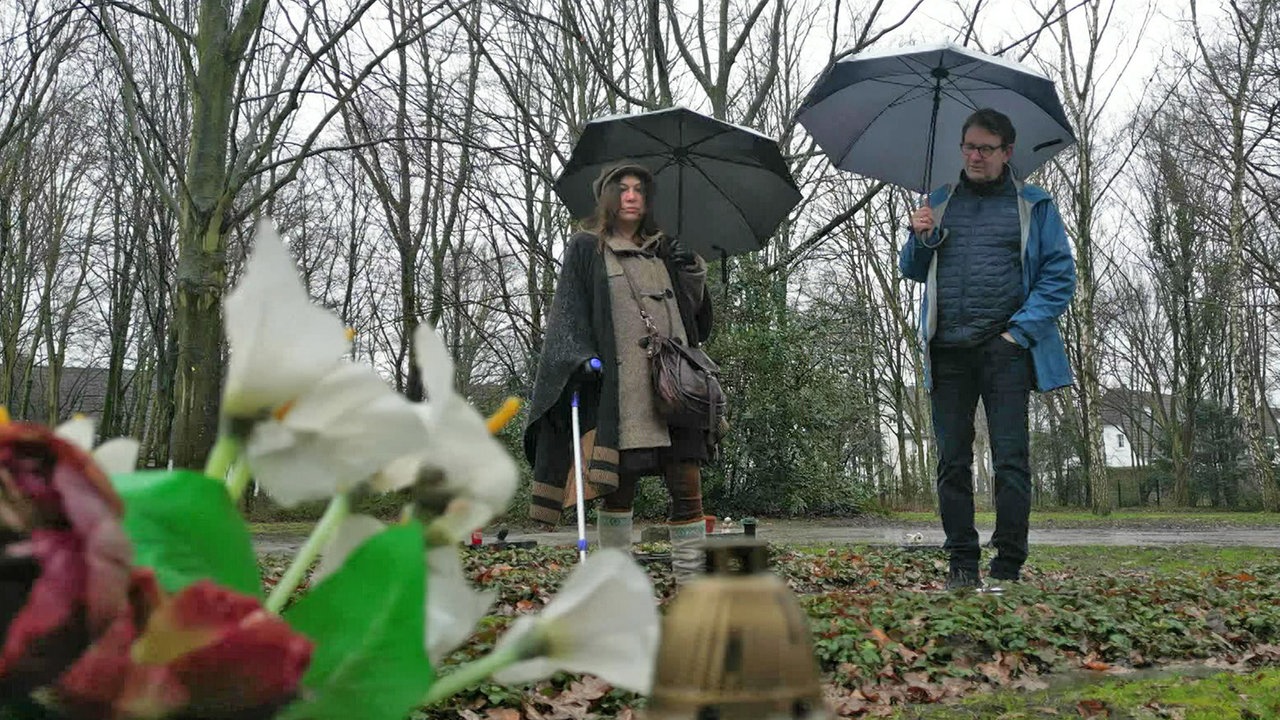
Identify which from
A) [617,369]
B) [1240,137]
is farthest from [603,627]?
[1240,137]

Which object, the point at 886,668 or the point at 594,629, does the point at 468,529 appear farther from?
the point at 886,668

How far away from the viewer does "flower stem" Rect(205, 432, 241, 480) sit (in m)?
0.49

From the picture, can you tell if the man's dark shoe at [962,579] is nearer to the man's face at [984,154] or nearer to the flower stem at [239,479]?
the man's face at [984,154]

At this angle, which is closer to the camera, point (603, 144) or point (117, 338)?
point (603, 144)

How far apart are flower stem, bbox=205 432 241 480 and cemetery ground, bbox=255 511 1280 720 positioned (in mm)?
2521

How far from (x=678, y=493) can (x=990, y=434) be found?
1437mm

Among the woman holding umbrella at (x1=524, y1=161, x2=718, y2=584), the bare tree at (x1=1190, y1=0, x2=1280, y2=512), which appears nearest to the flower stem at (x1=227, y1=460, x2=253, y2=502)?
the woman holding umbrella at (x1=524, y1=161, x2=718, y2=584)

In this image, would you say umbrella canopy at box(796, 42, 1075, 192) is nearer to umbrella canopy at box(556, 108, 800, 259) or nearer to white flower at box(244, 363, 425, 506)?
umbrella canopy at box(556, 108, 800, 259)

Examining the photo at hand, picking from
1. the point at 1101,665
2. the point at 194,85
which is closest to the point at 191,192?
the point at 194,85

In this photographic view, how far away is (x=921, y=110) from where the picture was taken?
6270mm

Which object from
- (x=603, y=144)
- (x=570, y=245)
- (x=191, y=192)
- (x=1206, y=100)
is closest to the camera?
(x=570, y=245)

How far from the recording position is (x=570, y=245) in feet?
16.5

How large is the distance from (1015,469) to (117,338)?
2384 cm

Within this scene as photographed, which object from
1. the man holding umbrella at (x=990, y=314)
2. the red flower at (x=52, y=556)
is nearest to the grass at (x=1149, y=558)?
the man holding umbrella at (x=990, y=314)
